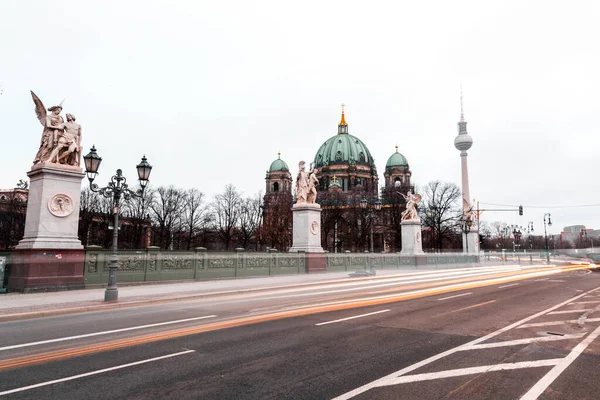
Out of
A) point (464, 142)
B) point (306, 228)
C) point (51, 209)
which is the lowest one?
point (306, 228)

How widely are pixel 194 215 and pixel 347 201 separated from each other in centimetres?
2872

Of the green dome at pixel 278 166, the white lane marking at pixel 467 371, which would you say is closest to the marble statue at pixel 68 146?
the white lane marking at pixel 467 371

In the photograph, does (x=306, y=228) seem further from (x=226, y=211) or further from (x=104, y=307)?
(x=226, y=211)

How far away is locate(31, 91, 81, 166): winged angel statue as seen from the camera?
17.3 m

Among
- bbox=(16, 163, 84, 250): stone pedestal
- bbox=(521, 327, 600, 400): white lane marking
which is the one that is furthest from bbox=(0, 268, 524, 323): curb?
bbox=(521, 327, 600, 400): white lane marking

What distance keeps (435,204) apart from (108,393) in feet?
218

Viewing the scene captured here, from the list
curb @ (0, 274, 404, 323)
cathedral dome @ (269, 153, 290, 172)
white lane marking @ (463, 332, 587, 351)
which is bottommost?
curb @ (0, 274, 404, 323)

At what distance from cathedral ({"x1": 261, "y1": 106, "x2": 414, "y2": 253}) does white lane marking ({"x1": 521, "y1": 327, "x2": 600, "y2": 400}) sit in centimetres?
2572

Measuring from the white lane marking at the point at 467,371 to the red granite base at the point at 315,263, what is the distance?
69.9ft

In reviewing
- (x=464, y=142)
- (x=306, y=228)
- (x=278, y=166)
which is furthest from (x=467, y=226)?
(x=278, y=166)

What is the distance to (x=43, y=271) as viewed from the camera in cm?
1596

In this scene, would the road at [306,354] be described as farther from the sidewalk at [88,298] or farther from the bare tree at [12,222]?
the bare tree at [12,222]

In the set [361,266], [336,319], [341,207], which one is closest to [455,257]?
[361,266]

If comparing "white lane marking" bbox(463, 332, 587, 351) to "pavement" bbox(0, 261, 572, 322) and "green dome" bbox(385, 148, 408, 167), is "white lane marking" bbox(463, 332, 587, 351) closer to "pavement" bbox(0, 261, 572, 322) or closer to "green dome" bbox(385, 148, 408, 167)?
"pavement" bbox(0, 261, 572, 322)
